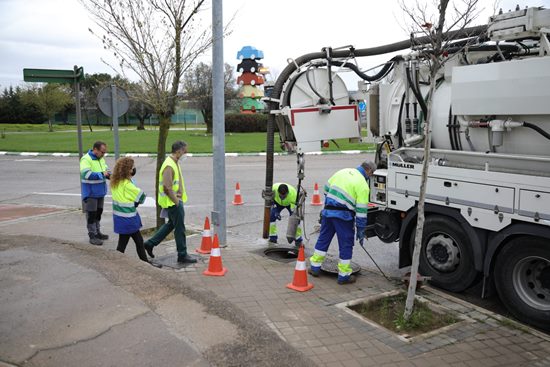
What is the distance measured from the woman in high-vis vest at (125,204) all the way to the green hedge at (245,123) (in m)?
37.0

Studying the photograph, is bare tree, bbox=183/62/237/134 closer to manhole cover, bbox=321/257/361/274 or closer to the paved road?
the paved road

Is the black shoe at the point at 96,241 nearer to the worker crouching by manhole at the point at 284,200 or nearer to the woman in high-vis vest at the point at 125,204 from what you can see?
the woman in high-vis vest at the point at 125,204

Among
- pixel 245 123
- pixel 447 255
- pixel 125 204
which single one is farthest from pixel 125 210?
pixel 245 123

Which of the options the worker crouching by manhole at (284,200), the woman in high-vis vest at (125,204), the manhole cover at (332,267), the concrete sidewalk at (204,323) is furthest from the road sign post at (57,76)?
the manhole cover at (332,267)

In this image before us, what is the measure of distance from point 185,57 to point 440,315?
5.60 meters

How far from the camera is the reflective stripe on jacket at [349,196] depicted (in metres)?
6.27

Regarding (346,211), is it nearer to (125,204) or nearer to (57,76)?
(125,204)

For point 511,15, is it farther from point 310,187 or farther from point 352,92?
point 310,187

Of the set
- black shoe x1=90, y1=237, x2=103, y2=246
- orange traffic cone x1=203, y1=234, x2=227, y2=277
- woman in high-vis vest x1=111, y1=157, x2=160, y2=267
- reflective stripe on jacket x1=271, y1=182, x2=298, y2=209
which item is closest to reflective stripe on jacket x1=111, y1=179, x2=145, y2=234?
woman in high-vis vest x1=111, y1=157, x2=160, y2=267

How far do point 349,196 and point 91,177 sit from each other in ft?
13.8

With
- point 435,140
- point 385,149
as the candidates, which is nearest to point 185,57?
point 385,149

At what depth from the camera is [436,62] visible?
482 centimetres

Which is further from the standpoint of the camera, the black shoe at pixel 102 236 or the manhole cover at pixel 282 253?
the black shoe at pixel 102 236

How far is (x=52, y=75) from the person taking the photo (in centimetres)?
1036
